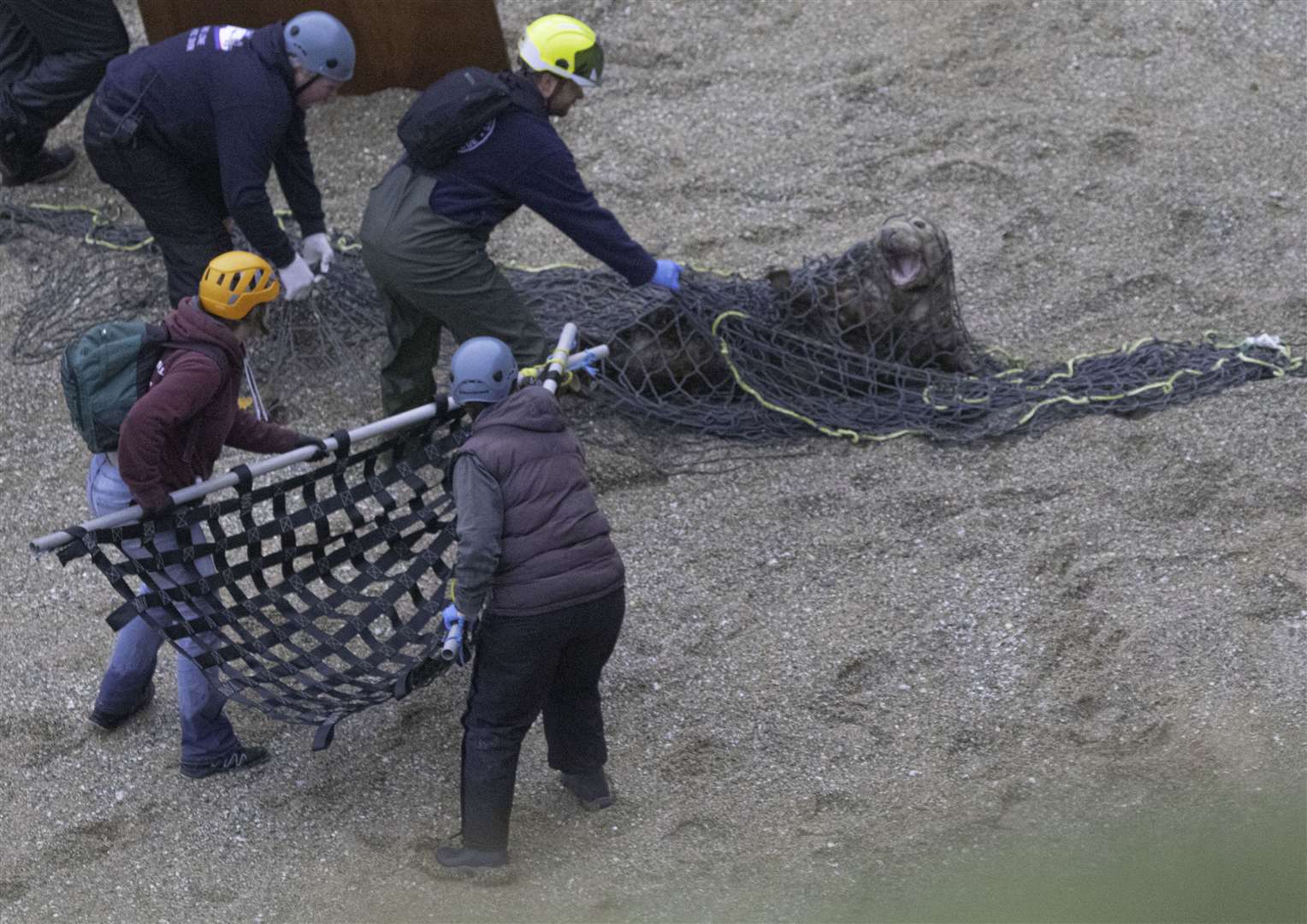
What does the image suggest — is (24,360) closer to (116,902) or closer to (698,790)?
(116,902)

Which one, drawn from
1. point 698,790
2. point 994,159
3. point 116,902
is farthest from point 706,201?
point 116,902

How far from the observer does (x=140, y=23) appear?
7531 millimetres

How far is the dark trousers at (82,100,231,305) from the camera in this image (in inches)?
179

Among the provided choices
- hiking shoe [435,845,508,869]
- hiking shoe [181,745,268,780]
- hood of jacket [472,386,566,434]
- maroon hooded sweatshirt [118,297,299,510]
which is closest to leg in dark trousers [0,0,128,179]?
maroon hooded sweatshirt [118,297,299,510]

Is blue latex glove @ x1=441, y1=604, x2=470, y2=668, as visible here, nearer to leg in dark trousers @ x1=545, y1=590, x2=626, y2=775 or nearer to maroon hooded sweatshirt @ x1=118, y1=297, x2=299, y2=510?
leg in dark trousers @ x1=545, y1=590, x2=626, y2=775

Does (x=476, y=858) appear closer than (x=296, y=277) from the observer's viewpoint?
Yes

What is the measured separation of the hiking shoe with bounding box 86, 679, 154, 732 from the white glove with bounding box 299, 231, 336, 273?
172 centimetres

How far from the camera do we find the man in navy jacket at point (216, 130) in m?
4.36

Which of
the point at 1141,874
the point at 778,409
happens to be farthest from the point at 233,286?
the point at 1141,874

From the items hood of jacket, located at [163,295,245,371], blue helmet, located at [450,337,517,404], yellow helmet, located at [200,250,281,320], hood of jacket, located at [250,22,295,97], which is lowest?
blue helmet, located at [450,337,517,404]

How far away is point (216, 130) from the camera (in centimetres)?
444

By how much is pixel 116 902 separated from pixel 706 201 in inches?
148

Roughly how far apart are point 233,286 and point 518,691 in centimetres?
110

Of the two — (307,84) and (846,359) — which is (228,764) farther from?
(846,359)
